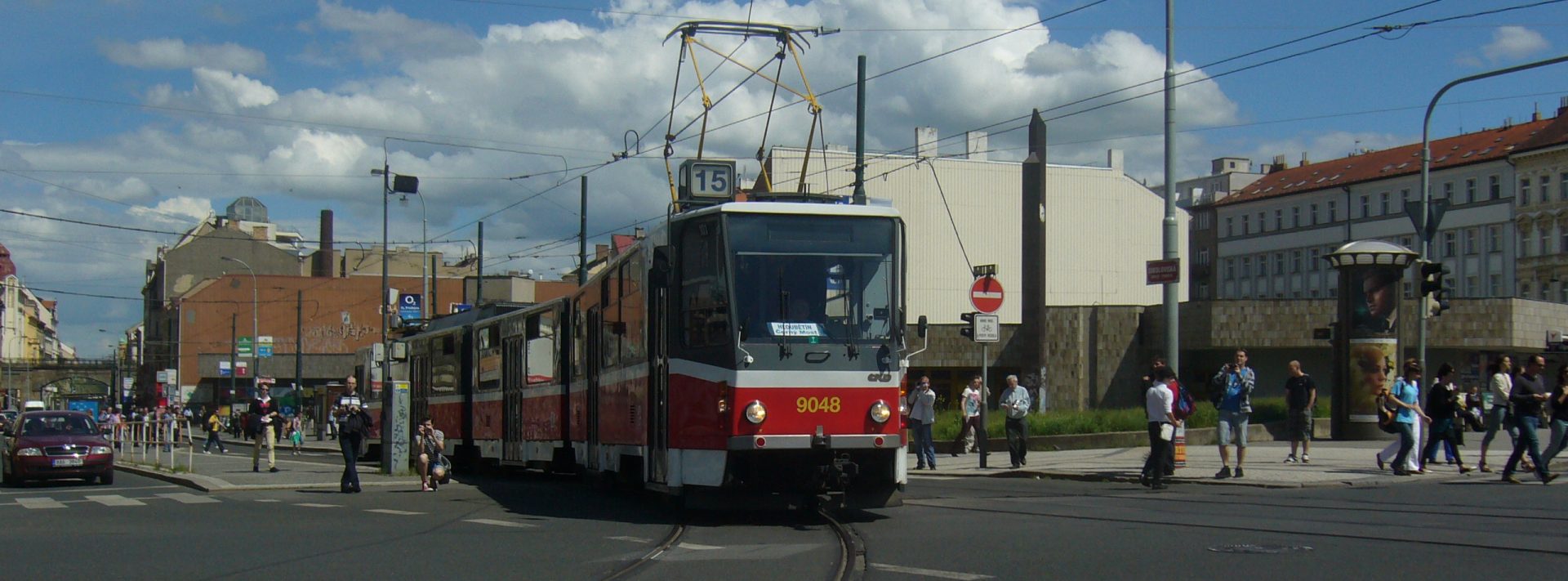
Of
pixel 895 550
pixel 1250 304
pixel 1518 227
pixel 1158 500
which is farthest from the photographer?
pixel 1518 227

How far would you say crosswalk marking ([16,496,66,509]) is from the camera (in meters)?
18.8

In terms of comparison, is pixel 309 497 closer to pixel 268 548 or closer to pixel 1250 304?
pixel 268 548

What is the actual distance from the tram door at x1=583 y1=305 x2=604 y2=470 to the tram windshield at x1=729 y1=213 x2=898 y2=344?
468 cm

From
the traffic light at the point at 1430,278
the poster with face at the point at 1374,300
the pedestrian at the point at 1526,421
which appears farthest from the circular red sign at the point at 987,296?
the poster with face at the point at 1374,300

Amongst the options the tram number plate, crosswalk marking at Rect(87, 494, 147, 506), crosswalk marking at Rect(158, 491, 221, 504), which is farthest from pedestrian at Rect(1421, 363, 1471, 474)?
crosswalk marking at Rect(87, 494, 147, 506)

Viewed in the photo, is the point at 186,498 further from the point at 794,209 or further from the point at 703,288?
the point at 794,209

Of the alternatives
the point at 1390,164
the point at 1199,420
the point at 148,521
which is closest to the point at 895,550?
the point at 148,521

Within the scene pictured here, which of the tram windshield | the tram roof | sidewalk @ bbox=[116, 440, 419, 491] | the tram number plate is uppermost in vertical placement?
the tram roof

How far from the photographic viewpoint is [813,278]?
1360 cm

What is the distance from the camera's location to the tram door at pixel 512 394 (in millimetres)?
23672

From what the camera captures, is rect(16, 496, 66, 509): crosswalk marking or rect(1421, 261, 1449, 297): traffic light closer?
rect(16, 496, 66, 509): crosswalk marking

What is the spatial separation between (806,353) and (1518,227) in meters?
67.1

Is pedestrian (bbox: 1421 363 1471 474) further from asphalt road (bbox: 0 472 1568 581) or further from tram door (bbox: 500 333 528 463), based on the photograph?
tram door (bbox: 500 333 528 463)

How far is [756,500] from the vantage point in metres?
13.9
